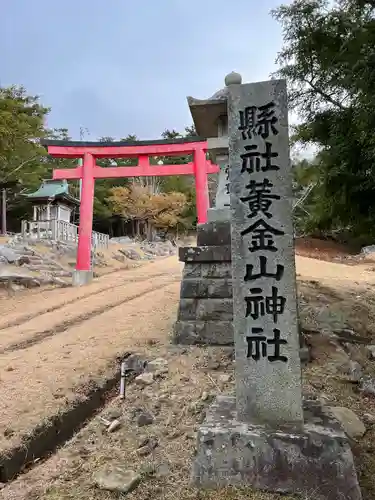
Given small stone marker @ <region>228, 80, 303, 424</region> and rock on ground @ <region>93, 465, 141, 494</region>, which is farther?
small stone marker @ <region>228, 80, 303, 424</region>

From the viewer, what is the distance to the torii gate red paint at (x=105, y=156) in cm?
1229

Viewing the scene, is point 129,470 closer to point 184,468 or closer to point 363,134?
point 184,468

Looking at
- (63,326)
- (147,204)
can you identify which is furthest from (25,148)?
(63,326)

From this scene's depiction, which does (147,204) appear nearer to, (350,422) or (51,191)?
(51,191)

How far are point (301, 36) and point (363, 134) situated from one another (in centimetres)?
259

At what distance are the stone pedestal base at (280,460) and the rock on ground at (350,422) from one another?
0.67m

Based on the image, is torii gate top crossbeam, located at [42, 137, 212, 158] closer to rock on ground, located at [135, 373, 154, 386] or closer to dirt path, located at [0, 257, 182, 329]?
dirt path, located at [0, 257, 182, 329]

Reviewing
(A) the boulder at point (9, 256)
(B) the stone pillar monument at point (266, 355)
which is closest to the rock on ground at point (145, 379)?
(B) the stone pillar monument at point (266, 355)

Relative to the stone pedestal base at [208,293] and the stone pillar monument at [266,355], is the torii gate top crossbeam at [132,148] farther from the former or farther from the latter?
the stone pillar monument at [266,355]

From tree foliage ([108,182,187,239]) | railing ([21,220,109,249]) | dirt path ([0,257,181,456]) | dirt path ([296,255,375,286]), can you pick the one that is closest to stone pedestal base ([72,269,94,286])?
dirt path ([0,257,181,456])

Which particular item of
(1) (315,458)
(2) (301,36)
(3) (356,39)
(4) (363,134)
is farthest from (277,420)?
(2) (301,36)

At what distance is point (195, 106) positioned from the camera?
5.85m

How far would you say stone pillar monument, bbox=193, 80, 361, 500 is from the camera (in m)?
2.47

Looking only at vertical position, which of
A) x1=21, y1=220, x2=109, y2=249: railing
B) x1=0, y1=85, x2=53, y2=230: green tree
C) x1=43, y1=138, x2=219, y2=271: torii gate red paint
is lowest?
x1=21, y1=220, x2=109, y2=249: railing
